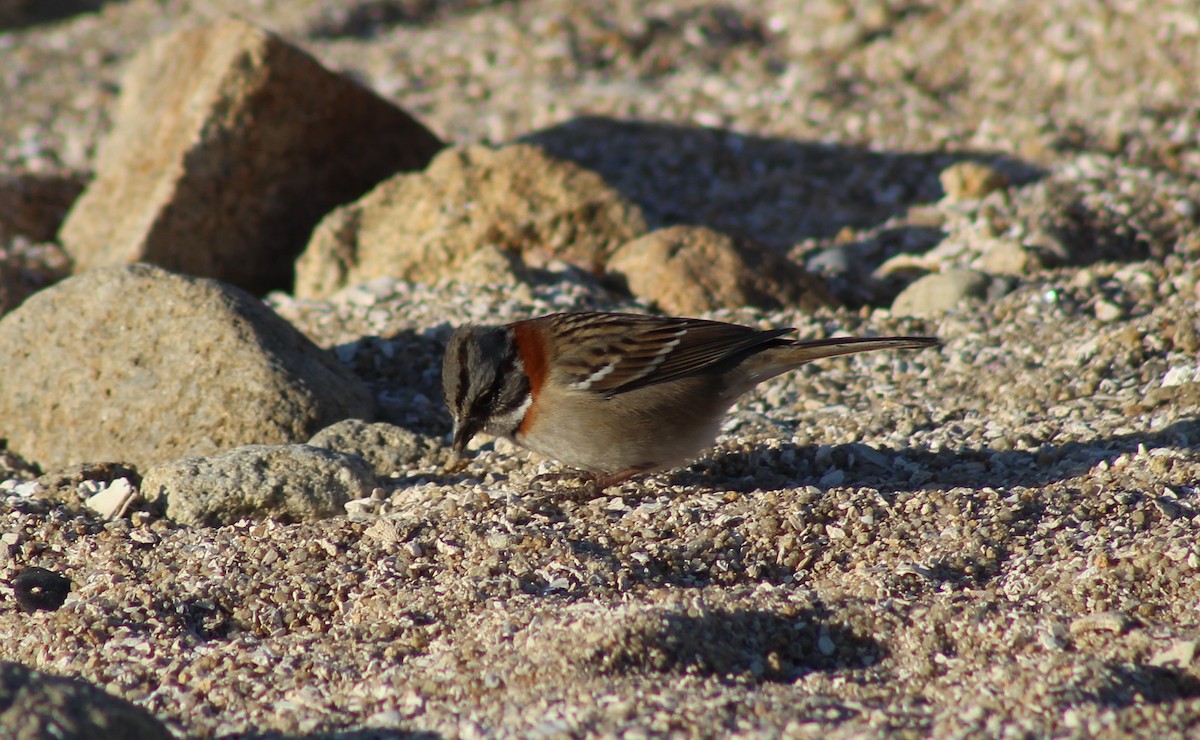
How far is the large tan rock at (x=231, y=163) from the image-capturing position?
26.1 feet

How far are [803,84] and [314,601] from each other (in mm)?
7131

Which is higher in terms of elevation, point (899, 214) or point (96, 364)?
point (899, 214)

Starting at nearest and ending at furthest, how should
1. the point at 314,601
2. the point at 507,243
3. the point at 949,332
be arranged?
the point at 314,601 → the point at 949,332 → the point at 507,243

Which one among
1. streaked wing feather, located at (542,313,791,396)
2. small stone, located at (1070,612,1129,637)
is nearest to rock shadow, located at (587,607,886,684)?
small stone, located at (1070,612,1129,637)

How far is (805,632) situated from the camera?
4.14m

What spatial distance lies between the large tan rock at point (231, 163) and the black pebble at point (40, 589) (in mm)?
3417

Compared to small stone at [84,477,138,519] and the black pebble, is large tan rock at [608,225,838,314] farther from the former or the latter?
the black pebble

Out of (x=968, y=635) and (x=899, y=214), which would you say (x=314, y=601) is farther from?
(x=899, y=214)

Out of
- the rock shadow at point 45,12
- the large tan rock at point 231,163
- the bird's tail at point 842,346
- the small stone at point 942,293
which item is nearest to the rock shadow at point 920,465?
the bird's tail at point 842,346

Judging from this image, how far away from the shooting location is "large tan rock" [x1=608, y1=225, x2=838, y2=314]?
7145mm

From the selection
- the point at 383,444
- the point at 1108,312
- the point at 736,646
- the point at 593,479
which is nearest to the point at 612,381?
the point at 593,479

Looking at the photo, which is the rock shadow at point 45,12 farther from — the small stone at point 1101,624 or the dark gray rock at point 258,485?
the small stone at point 1101,624

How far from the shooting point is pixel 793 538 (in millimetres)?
4785

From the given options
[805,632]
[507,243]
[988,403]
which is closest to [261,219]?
[507,243]
